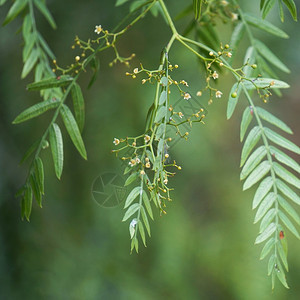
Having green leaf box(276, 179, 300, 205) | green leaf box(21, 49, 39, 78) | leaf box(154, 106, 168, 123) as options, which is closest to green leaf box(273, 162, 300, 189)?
green leaf box(276, 179, 300, 205)

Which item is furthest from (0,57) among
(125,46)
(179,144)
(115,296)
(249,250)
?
(249,250)

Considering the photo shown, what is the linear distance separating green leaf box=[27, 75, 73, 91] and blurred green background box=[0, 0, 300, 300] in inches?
39.2

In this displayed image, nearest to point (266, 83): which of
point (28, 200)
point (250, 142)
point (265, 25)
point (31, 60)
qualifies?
point (250, 142)

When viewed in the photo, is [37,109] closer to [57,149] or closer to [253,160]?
[57,149]

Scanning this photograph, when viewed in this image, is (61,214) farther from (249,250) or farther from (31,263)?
(249,250)

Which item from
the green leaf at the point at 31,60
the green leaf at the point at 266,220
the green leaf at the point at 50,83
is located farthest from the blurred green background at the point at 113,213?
the green leaf at the point at 266,220

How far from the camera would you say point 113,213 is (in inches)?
70.9

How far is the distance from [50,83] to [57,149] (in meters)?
0.10

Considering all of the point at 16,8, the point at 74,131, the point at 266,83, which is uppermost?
the point at 16,8

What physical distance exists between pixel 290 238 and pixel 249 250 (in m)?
0.16

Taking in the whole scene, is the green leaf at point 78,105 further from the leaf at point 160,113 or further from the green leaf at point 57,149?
the leaf at point 160,113

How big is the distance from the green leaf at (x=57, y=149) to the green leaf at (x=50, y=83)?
0.06 metres

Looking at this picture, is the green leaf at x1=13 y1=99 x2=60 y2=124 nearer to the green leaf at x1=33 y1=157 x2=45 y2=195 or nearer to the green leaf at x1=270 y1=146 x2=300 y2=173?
the green leaf at x1=33 y1=157 x2=45 y2=195

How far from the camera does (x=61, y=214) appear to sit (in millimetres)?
1831
